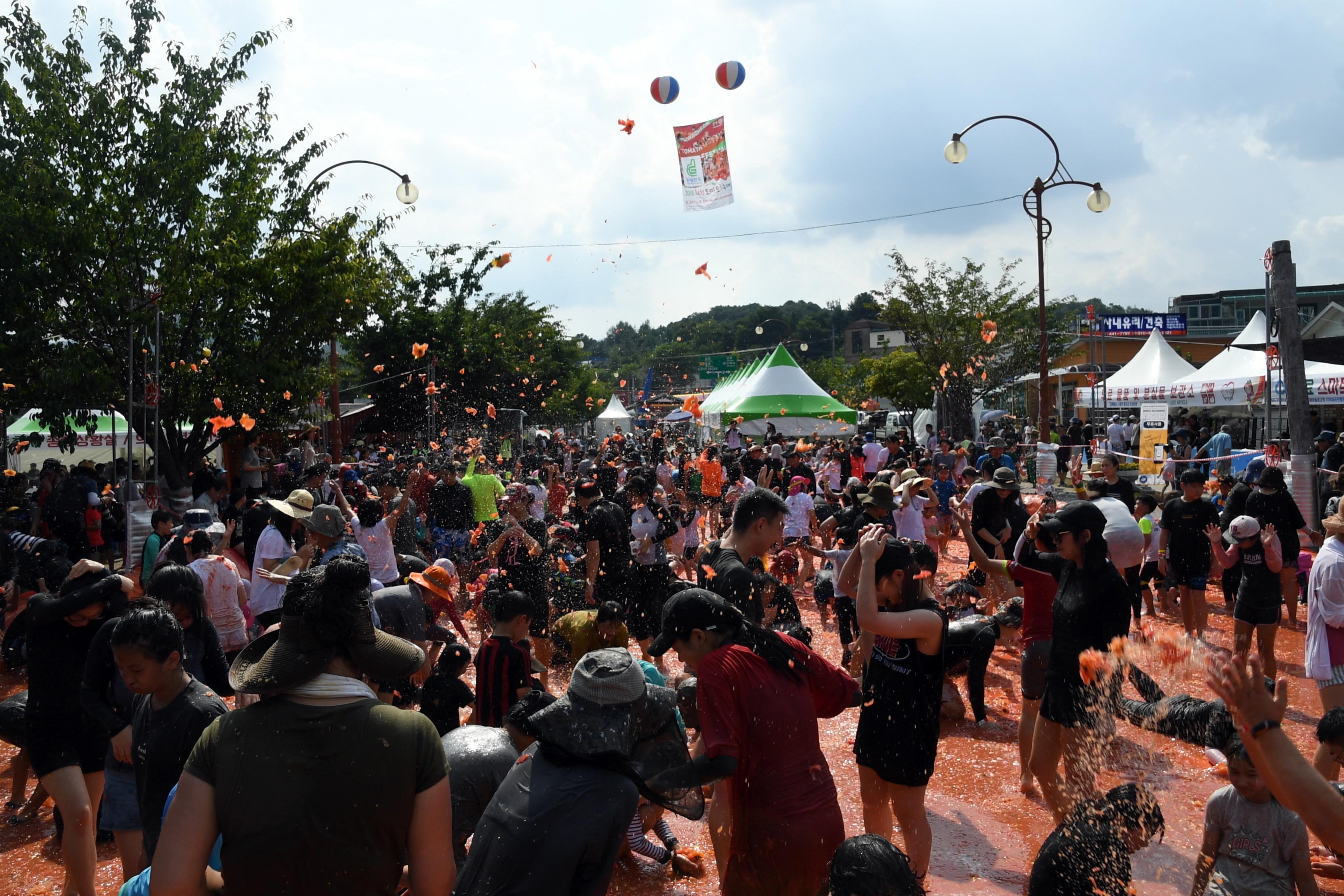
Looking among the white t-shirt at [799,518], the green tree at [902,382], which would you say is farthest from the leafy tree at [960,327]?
the white t-shirt at [799,518]

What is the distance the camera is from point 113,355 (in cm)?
1309

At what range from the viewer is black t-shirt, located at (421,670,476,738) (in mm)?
4426

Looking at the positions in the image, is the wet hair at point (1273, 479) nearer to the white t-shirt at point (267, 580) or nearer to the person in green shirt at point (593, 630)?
Result: the person in green shirt at point (593, 630)

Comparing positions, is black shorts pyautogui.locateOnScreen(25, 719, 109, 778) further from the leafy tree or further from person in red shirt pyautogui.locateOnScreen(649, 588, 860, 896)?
the leafy tree

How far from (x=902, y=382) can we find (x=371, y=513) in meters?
31.5

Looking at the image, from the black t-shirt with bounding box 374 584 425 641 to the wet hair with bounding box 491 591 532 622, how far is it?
98 centimetres

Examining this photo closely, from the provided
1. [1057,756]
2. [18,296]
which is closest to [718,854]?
[1057,756]

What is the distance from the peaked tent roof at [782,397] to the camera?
22141 millimetres

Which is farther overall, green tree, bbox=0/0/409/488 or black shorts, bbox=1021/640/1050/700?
green tree, bbox=0/0/409/488

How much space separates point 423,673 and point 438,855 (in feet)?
12.4

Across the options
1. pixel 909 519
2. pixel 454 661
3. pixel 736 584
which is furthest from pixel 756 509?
pixel 909 519

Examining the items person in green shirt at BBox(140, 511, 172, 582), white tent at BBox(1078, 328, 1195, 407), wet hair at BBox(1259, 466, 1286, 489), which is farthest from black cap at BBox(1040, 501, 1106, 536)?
white tent at BBox(1078, 328, 1195, 407)

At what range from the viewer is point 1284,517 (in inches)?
278

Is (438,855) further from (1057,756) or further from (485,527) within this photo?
(485,527)
